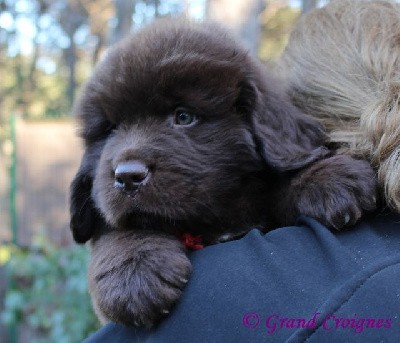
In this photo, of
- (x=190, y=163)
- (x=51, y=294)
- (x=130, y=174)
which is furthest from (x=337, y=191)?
(x=51, y=294)

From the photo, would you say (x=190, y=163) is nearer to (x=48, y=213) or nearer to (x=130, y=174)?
(x=130, y=174)

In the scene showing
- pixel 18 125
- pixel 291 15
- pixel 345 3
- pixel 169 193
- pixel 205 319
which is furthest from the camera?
pixel 291 15

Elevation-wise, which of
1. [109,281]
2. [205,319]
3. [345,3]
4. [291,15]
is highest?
[345,3]

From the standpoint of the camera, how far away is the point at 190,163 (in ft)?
6.20

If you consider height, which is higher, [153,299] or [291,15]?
[153,299]

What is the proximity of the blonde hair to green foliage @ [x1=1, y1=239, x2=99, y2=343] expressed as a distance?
2977 mm

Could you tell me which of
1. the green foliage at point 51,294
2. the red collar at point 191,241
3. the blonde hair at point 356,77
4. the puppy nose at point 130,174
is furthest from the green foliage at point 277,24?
the puppy nose at point 130,174

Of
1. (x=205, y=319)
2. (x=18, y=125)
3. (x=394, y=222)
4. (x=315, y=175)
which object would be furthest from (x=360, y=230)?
(x=18, y=125)

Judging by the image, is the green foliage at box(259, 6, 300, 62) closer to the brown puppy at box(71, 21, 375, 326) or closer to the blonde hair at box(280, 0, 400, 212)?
the blonde hair at box(280, 0, 400, 212)

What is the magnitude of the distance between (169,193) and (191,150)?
0.18 meters

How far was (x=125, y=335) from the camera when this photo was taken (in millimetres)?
1771

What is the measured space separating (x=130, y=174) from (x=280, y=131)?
21.5 inches

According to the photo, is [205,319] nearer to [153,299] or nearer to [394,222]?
[153,299]

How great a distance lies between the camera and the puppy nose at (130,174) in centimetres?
180
